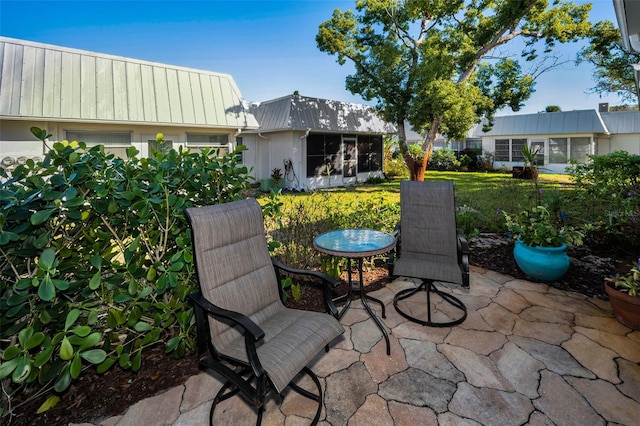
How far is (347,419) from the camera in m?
1.76

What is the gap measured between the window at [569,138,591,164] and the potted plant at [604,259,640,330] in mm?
18533

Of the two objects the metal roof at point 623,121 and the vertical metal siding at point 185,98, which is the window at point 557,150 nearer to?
the metal roof at point 623,121

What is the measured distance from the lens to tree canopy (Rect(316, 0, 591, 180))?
929 centimetres

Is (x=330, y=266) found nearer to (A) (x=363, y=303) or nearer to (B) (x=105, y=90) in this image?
(A) (x=363, y=303)

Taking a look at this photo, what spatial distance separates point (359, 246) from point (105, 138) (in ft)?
26.3

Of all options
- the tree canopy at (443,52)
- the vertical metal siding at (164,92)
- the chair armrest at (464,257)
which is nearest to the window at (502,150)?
the tree canopy at (443,52)

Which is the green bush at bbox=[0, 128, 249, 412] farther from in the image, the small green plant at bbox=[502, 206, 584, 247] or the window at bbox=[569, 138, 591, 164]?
the window at bbox=[569, 138, 591, 164]

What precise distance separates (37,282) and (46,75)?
310 inches

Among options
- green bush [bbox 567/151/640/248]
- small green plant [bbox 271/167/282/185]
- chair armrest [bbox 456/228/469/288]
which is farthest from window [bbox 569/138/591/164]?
chair armrest [bbox 456/228/469/288]

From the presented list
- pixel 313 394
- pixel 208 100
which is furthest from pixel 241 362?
pixel 208 100

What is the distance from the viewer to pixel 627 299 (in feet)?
8.28

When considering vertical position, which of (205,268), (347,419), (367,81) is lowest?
(347,419)

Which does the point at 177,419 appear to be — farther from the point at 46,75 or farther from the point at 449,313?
the point at 46,75

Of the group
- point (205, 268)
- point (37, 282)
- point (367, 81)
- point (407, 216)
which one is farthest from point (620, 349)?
point (367, 81)
